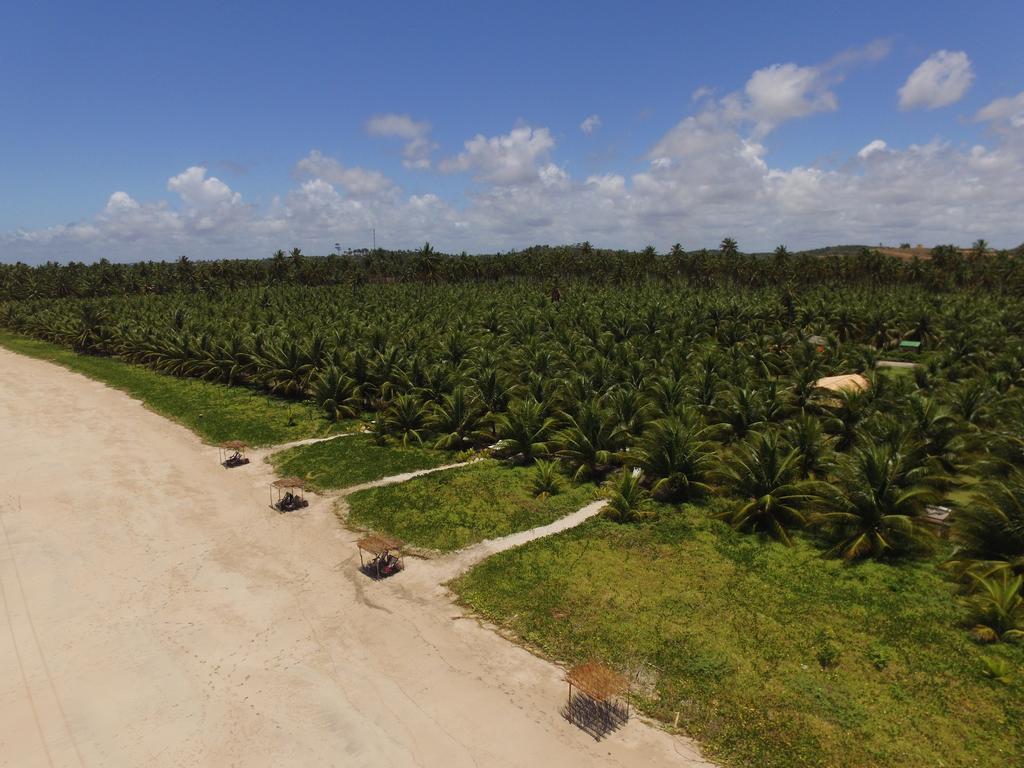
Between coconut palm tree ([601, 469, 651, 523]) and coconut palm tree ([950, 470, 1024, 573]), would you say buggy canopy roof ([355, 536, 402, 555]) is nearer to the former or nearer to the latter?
coconut palm tree ([601, 469, 651, 523])

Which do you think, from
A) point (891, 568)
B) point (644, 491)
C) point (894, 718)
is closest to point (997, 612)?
point (891, 568)

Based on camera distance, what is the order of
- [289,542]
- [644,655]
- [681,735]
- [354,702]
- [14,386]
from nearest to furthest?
[681,735] → [354,702] → [644,655] → [289,542] → [14,386]

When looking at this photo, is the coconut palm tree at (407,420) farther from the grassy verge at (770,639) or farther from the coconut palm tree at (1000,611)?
the coconut palm tree at (1000,611)

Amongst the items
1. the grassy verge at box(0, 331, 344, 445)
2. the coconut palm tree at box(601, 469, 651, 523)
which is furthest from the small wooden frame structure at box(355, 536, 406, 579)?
the grassy verge at box(0, 331, 344, 445)

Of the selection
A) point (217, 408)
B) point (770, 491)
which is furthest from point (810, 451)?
point (217, 408)

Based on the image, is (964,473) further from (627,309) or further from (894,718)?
(627,309)

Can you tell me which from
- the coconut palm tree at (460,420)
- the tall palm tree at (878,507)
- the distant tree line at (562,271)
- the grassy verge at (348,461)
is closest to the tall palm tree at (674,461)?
the tall palm tree at (878,507)
